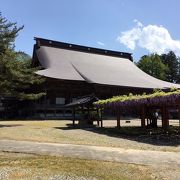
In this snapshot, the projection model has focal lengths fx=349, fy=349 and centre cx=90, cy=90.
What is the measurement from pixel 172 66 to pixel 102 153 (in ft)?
270

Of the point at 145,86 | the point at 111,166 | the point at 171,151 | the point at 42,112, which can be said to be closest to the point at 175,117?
the point at 145,86

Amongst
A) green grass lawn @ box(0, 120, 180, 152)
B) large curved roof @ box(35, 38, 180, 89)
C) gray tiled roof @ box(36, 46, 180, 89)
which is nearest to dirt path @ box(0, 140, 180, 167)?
green grass lawn @ box(0, 120, 180, 152)

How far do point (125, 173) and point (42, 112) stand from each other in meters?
30.9

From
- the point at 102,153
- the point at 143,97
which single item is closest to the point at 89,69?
the point at 143,97

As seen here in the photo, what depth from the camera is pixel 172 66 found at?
92062 millimetres

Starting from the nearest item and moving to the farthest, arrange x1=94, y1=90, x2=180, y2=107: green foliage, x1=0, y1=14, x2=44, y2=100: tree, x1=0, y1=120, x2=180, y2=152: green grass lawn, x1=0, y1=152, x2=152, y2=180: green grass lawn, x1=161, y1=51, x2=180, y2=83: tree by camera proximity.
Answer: x1=0, y1=152, x2=152, y2=180: green grass lawn → x1=0, y1=120, x2=180, y2=152: green grass lawn → x1=94, y1=90, x2=180, y2=107: green foliage → x1=0, y1=14, x2=44, y2=100: tree → x1=161, y1=51, x2=180, y2=83: tree

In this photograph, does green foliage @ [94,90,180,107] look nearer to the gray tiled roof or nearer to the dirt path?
the dirt path

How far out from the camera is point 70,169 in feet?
33.3

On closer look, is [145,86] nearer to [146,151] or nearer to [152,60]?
[146,151]

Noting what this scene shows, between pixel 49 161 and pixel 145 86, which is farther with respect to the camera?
pixel 145 86

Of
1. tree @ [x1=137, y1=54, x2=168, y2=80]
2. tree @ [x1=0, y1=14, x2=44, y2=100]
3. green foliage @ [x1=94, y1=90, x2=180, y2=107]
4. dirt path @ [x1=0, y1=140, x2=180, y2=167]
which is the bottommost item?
dirt path @ [x1=0, y1=140, x2=180, y2=167]

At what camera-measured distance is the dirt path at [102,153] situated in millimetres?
11703

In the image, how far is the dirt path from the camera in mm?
11703

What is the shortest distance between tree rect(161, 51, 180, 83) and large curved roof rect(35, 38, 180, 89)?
37145 mm
